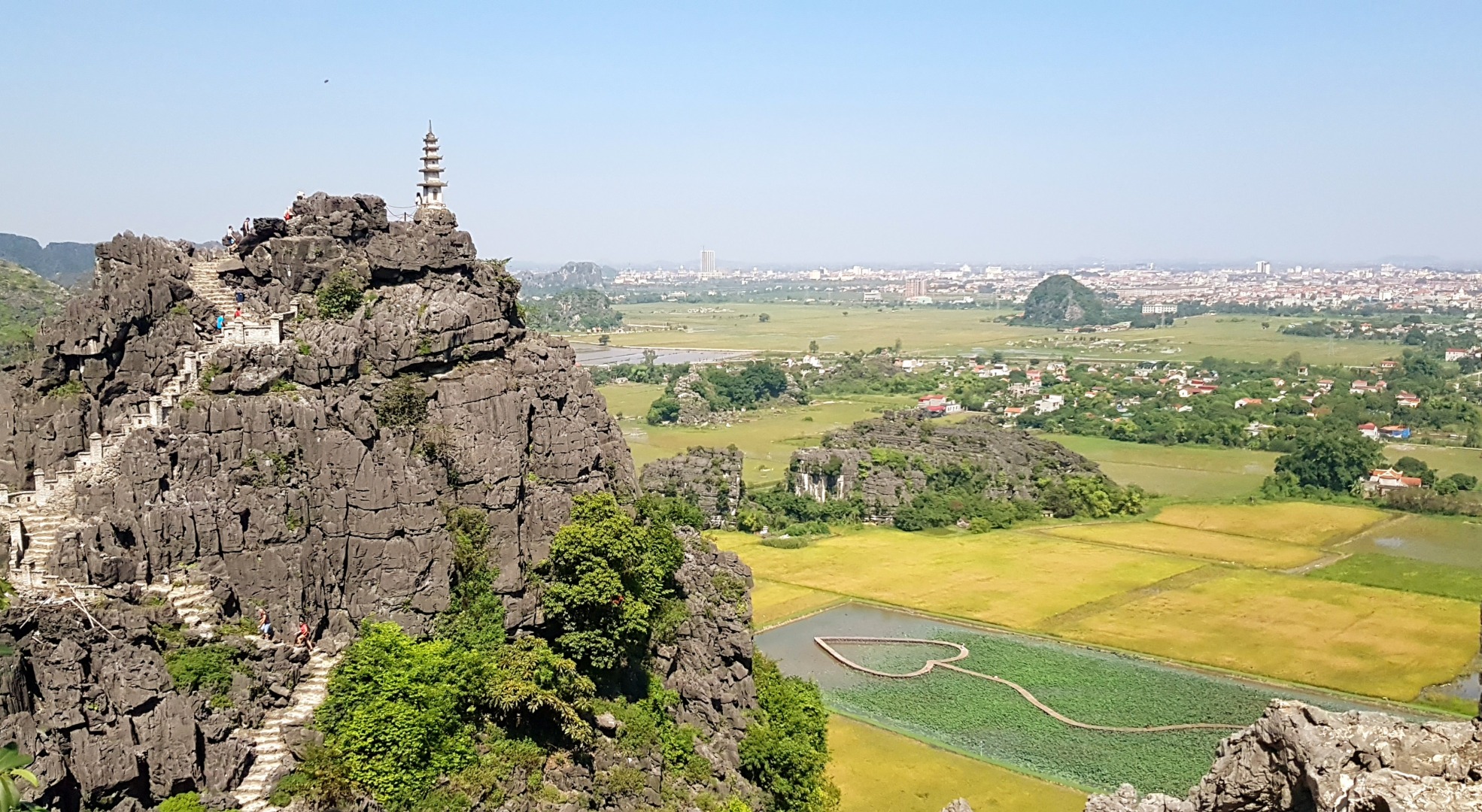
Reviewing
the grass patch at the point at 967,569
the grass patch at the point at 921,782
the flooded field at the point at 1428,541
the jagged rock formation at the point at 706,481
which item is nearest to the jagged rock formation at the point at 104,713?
the grass patch at the point at 921,782

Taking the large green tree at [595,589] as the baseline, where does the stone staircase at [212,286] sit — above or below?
above

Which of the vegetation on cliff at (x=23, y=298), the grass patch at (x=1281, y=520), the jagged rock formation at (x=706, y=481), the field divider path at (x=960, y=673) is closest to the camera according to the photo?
the field divider path at (x=960, y=673)

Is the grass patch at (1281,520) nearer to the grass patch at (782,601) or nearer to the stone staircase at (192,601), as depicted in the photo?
the grass patch at (782,601)

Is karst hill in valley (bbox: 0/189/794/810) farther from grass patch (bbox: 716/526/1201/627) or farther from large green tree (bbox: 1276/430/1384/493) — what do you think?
large green tree (bbox: 1276/430/1384/493)

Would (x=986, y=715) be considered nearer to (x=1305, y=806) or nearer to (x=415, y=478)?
(x=415, y=478)

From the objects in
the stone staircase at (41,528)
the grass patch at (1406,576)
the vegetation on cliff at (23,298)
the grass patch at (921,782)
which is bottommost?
the grass patch at (921,782)

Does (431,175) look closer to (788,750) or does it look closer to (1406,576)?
(788,750)

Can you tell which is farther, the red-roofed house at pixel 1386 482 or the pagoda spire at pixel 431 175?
the red-roofed house at pixel 1386 482

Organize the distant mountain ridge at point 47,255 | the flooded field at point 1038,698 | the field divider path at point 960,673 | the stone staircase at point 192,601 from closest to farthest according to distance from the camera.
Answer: the stone staircase at point 192,601 → the flooded field at point 1038,698 → the field divider path at point 960,673 → the distant mountain ridge at point 47,255

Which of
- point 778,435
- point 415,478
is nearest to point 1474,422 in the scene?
point 778,435
